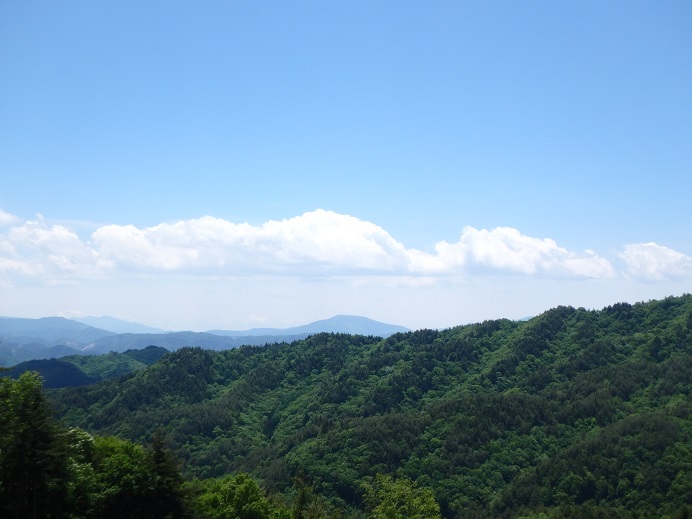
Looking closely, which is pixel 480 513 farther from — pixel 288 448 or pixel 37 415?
pixel 37 415

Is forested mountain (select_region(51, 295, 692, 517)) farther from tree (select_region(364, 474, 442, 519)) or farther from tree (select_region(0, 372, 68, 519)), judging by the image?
tree (select_region(0, 372, 68, 519))

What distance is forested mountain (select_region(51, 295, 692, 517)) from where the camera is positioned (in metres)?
110

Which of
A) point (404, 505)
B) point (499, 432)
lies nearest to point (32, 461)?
point (404, 505)

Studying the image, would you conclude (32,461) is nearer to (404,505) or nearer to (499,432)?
(404,505)

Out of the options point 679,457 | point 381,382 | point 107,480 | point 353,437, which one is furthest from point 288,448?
point 107,480

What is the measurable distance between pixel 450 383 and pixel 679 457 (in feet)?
295

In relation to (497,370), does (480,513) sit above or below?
below

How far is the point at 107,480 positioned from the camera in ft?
139

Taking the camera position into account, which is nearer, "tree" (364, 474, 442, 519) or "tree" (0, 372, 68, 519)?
"tree" (0, 372, 68, 519)

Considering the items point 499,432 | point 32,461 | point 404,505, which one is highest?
point 32,461

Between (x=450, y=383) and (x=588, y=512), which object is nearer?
(x=588, y=512)

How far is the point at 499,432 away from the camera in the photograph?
138 meters

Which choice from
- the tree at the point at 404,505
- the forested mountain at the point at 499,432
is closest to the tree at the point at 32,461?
the forested mountain at the point at 499,432

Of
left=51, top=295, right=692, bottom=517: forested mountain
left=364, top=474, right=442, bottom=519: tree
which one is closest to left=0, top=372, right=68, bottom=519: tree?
left=51, top=295, right=692, bottom=517: forested mountain
